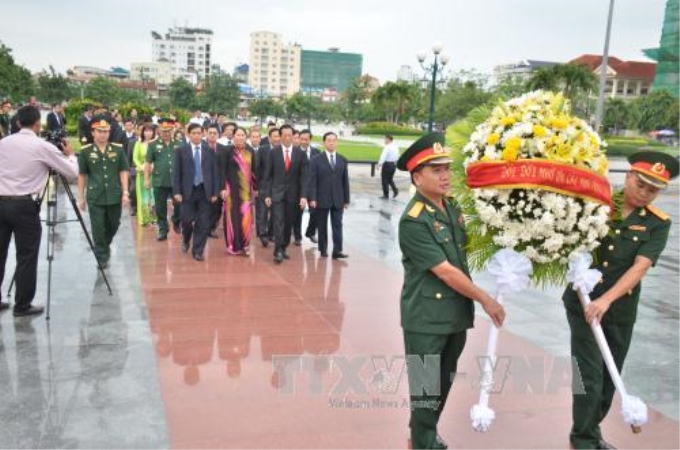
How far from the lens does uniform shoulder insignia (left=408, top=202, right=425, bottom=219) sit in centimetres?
307

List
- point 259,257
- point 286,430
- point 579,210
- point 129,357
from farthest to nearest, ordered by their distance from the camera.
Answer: point 259,257
point 129,357
point 286,430
point 579,210

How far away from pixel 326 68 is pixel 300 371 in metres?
193

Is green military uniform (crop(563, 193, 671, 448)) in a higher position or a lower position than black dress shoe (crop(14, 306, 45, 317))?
higher

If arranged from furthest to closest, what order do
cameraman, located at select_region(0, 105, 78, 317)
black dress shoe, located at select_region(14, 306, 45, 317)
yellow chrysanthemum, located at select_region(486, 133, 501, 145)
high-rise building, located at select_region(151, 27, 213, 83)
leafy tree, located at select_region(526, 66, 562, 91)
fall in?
high-rise building, located at select_region(151, 27, 213, 83)
leafy tree, located at select_region(526, 66, 562, 91)
black dress shoe, located at select_region(14, 306, 45, 317)
cameraman, located at select_region(0, 105, 78, 317)
yellow chrysanthemum, located at select_region(486, 133, 501, 145)

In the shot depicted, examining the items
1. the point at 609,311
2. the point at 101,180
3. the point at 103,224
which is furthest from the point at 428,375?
the point at 103,224

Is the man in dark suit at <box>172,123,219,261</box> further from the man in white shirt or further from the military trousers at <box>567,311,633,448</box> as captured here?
the man in white shirt

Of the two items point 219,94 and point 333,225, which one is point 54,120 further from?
point 219,94

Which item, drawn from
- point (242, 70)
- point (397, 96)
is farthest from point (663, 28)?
point (242, 70)

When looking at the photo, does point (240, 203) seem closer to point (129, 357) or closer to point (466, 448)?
point (129, 357)

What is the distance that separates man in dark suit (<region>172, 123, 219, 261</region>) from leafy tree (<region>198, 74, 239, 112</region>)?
5946 centimetres

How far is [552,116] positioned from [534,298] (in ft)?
14.1

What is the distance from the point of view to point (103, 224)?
729cm

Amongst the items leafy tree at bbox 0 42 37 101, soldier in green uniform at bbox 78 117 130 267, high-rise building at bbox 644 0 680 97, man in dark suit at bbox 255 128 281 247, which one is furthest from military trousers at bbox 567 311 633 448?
high-rise building at bbox 644 0 680 97

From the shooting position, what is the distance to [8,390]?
4.06 m
